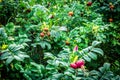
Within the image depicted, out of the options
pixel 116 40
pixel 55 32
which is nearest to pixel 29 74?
pixel 55 32

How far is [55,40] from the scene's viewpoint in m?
2.75

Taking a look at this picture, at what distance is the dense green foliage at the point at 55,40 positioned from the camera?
217cm

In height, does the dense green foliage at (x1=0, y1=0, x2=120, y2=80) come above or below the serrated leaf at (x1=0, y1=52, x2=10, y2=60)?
above

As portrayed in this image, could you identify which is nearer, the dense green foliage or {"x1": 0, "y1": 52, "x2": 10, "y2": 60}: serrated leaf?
{"x1": 0, "y1": 52, "x2": 10, "y2": 60}: serrated leaf

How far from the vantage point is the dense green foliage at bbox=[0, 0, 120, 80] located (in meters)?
2.17

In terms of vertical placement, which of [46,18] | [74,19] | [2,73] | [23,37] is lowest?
[2,73]

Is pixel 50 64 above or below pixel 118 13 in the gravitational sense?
below

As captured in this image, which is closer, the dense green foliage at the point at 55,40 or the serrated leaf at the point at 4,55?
the serrated leaf at the point at 4,55

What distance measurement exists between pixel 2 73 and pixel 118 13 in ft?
7.91

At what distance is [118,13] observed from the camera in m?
4.09

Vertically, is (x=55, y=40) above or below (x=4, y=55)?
above

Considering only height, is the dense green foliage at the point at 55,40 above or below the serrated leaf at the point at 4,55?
above

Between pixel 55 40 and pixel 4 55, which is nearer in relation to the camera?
pixel 4 55

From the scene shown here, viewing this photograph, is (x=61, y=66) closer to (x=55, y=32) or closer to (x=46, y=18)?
(x=55, y=32)
